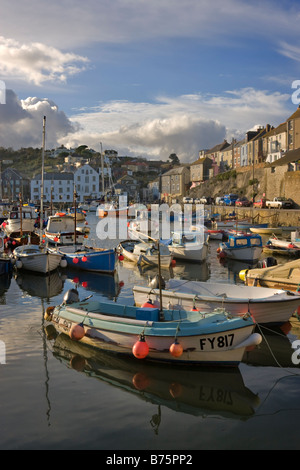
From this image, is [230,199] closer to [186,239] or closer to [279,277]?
[186,239]

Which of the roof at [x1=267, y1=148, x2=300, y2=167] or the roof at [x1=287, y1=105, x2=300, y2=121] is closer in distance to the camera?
the roof at [x1=267, y1=148, x2=300, y2=167]

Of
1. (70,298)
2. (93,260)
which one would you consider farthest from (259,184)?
(70,298)

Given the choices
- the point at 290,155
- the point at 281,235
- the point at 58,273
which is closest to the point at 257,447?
the point at 58,273

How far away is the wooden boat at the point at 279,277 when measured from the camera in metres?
16.9

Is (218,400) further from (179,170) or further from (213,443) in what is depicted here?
(179,170)

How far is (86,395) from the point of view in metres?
9.95

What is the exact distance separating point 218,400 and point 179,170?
11597 centimetres

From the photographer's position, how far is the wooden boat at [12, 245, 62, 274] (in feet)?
82.2

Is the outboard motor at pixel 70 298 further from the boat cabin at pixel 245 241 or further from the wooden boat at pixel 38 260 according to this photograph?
the boat cabin at pixel 245 241

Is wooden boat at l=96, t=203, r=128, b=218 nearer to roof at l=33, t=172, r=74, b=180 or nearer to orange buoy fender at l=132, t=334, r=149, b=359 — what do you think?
roof at l=33, t=172, r=74, b=180

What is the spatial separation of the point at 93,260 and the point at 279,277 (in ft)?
41.5

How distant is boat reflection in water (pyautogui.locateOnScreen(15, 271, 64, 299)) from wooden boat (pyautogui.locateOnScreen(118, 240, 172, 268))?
20.0 feet

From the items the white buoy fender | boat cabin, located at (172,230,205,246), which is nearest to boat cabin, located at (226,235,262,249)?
boat cabin, located at (172,230,205,246)

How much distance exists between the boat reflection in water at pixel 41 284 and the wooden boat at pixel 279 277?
999 centimetres
